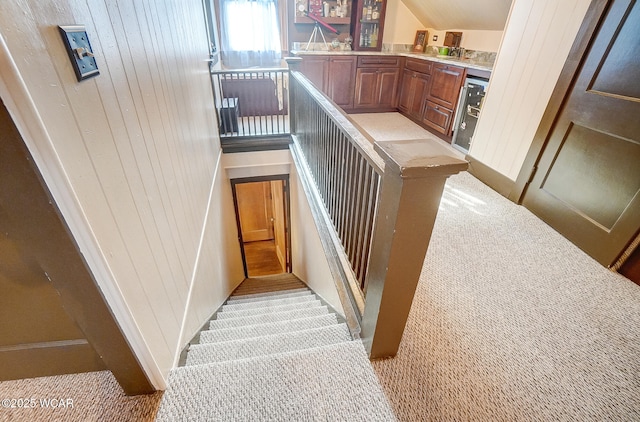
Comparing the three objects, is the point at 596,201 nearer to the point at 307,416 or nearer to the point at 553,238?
the point at 553,238

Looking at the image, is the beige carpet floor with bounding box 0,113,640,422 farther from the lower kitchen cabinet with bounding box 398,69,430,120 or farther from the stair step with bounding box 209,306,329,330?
the lower kitchen cabinet with bounding box 398,69,430,120

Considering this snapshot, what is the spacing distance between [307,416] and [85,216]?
947 millimetres

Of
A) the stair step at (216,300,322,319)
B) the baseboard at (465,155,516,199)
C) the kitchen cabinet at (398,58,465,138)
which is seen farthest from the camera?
the kitchen cabinet at (398,58,465,138)

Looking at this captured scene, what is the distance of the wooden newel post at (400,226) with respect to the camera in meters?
0.81

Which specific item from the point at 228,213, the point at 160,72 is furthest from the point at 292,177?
the point at 160,72

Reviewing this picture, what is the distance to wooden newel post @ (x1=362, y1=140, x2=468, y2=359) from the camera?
81 cm

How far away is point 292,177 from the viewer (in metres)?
3.92

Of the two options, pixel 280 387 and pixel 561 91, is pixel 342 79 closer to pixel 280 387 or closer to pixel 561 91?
pixel 561 91

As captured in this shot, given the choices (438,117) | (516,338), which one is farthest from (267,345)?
(438,117)

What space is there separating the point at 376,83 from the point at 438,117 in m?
1.33

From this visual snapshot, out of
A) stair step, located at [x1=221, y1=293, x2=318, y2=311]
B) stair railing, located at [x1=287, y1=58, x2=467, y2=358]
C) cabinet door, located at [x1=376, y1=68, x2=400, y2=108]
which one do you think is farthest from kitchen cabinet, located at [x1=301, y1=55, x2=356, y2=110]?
stair step, located at [x1=221, y1=293, x2=318, y2=311]

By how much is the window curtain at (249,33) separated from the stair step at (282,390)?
4345 millimetres

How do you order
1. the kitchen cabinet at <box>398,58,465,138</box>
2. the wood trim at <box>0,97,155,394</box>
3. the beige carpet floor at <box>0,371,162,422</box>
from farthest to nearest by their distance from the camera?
1. the kitchen cabinet at <box>398,58,465,138</box>
2. the beige carpet floor at <box>0,371,162,422</box>
3. the wood trim at <box>0,97,155,394</box>

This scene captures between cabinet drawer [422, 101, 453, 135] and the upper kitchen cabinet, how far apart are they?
166 cm
